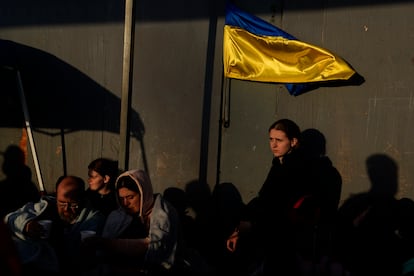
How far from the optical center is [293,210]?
342 cm

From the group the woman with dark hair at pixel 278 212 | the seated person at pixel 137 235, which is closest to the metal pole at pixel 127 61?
the seated person at pixel 137 235

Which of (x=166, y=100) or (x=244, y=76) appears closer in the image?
(x=244, y=76)

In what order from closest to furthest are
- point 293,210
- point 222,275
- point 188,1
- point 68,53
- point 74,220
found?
point 293,210, point 74,220, point 222,275, point 188,1, point 68,53

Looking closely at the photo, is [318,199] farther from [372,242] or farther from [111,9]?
[111,9]

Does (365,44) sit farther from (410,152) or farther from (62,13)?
(62,13)

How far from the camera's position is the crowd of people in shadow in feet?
11.0

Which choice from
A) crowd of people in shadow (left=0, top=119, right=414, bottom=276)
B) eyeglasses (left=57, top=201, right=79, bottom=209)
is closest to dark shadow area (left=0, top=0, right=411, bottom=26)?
crowd of people in shadow (left=0, top=119, right=414, bottom=276)

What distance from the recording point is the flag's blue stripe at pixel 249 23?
448 cm

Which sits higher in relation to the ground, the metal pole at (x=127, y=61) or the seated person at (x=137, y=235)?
the metal pole at (x=127, y=61)

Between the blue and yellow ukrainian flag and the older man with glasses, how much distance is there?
1800 mm

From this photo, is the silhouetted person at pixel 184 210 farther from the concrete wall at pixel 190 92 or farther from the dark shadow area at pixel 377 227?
the dark shadow area at pixel 377 227

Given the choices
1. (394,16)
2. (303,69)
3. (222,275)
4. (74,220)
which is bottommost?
(222,275)

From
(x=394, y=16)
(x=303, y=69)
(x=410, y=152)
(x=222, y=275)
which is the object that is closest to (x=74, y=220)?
(x=222, y=275)

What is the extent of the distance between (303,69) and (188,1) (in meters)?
1.31
